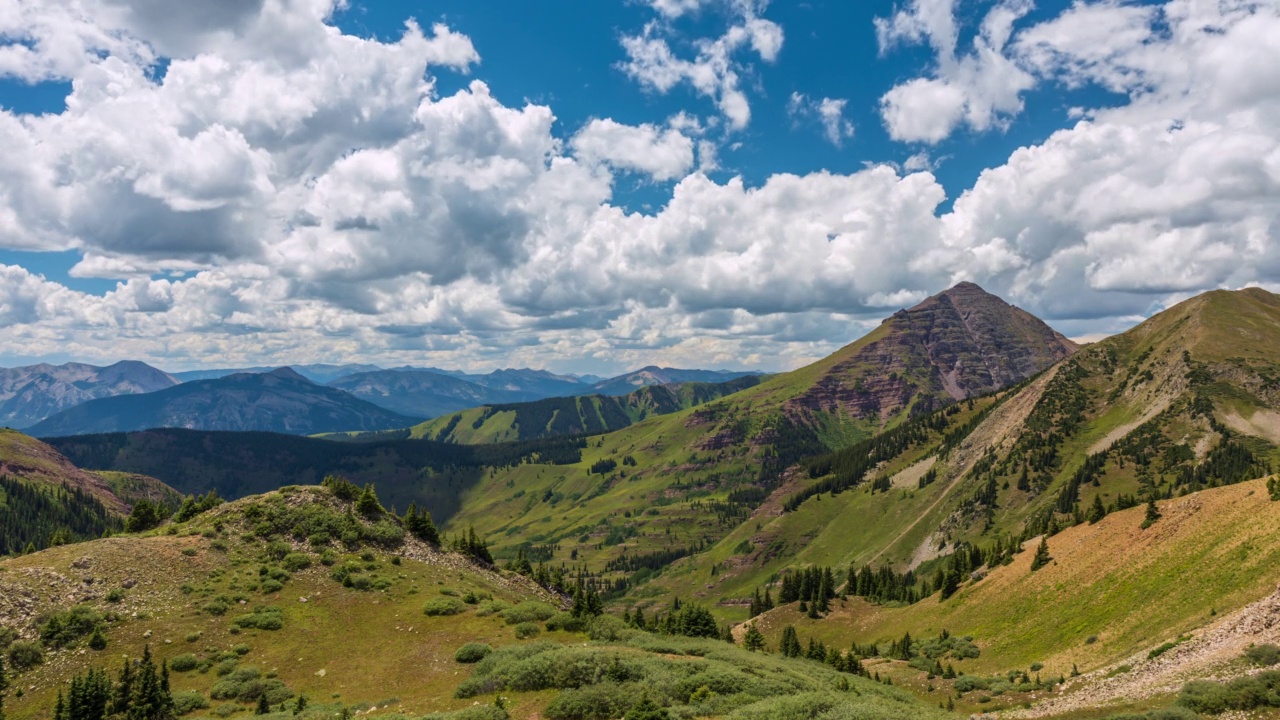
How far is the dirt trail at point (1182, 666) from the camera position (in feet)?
144

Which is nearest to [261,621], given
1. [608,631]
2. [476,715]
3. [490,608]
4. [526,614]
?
[490,608]

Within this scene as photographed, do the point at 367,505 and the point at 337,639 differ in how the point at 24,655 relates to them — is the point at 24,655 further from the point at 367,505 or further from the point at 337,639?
the point at 367,505

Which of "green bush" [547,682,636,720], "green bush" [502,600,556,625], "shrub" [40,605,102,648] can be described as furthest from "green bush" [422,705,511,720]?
"shrub" [40,605,102,648]

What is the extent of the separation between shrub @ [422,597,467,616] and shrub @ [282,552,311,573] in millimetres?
18656

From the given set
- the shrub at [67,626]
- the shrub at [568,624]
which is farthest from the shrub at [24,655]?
the shrub at [568,624]

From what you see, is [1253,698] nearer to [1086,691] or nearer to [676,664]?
[1086,691]

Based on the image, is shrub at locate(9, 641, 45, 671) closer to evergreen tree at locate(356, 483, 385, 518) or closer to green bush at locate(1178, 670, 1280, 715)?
evergreen tree at locate(356, 483, 385, 518)

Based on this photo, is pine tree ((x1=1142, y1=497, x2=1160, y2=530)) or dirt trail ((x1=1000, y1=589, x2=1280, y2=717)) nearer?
dirt trail ((x1=1000, y1=589, x2=1280, y2=717))

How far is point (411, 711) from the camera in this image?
136ft

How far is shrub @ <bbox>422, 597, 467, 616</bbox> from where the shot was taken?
219ft

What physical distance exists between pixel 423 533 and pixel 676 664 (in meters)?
62.0

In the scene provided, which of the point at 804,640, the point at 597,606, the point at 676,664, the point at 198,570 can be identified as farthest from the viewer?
the point at 804,640

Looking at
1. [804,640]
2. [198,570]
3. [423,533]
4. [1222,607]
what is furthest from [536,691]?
[804,640]

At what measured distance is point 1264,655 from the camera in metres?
41.1
